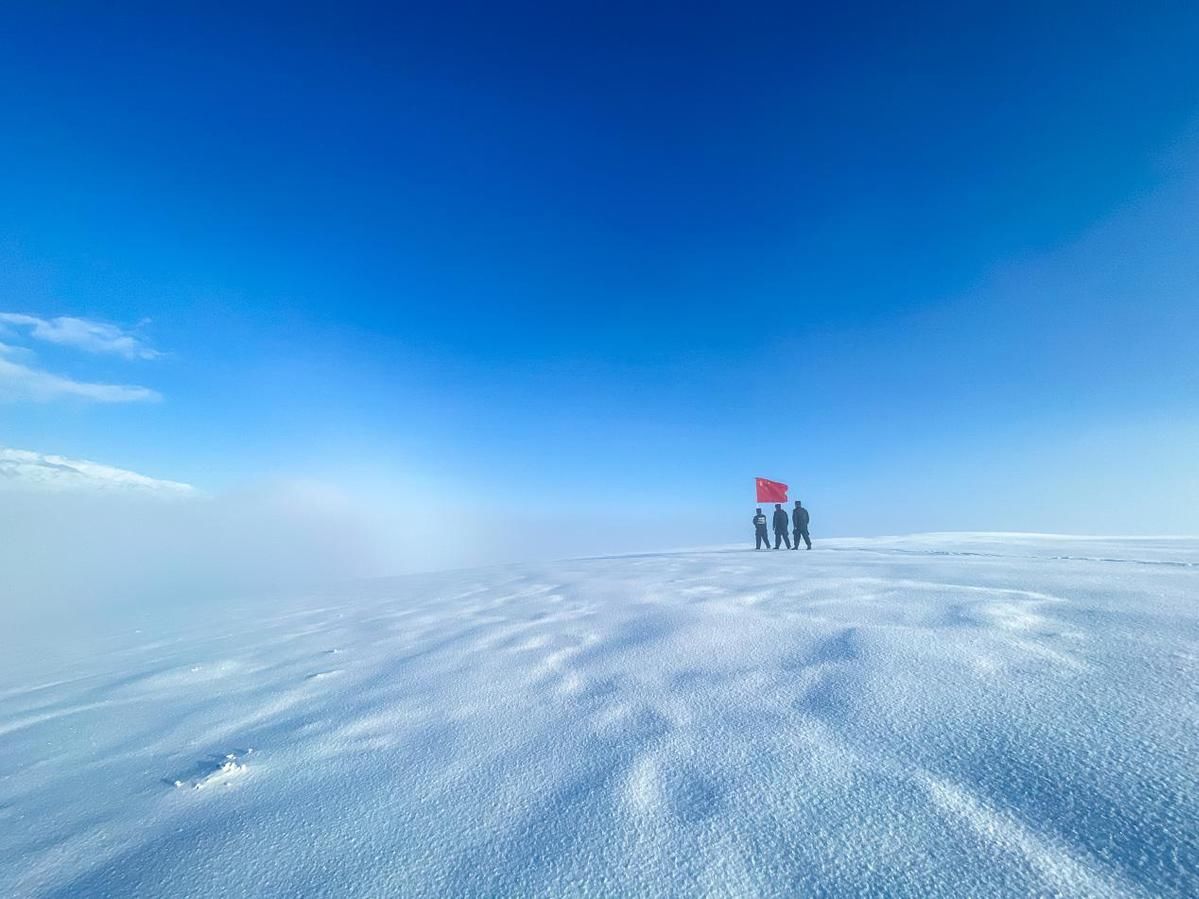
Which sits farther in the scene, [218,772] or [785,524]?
[785,524]

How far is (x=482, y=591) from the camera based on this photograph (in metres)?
8.67

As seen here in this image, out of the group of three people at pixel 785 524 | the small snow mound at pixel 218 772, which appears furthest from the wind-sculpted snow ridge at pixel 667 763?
the group of three people at pixel 785 524

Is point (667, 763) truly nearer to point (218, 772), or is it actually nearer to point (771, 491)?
point (218, 772)

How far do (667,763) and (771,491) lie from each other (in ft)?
49.4

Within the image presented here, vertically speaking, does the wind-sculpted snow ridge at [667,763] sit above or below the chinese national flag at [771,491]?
below

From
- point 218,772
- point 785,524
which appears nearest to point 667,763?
point 218,772

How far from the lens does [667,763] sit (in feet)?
7.61

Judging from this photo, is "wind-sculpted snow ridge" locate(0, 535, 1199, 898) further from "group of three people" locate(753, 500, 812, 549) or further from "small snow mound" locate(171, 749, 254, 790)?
"group of three people" locate(753, 500, 812, 549)

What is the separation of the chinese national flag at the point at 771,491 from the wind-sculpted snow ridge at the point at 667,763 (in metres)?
11.2

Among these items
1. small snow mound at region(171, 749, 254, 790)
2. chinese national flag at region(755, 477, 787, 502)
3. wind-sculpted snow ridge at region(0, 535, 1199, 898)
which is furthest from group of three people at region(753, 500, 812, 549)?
small snow mound at region(171, 749, 254, 790)

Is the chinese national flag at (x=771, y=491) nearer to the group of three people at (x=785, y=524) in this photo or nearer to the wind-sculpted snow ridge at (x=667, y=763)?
the group of three people at (x=785, y=524)

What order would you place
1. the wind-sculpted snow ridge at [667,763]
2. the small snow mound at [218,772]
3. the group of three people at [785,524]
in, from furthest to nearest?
the group of three people at [785,524]
the small snow mound at [218,772]
the wind-sculpted snow ridge at [667,763]

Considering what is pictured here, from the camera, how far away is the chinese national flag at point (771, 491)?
1617 cm

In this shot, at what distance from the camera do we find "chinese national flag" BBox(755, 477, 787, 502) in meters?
16.2
